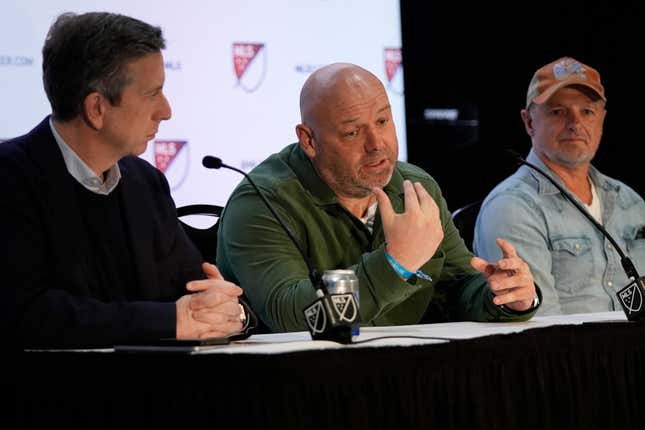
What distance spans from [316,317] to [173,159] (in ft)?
6.39

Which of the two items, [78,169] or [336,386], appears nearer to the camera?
[336,386]

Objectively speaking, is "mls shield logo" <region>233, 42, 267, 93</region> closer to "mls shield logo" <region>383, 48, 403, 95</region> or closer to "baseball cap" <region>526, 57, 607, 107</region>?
"mls shield logo" <region>383, 48, 403, 95</region>

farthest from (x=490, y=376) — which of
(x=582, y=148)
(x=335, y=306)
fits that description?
(x=582, y=148)

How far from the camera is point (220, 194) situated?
3.72 meters

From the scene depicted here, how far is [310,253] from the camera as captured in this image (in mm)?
2646

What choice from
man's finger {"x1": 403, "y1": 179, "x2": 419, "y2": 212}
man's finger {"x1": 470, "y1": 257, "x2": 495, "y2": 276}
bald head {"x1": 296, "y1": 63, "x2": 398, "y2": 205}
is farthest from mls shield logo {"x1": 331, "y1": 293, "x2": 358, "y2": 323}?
bald head {"x1": 296, "y1": 63, "x2": 398, "y2": 205}

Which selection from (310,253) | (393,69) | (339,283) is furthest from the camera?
(393,69)

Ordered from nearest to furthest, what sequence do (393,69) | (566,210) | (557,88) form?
(566,210) → (557,88) → (393,69)

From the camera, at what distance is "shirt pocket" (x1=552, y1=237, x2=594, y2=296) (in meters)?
3.24

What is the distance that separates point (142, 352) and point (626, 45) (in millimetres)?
4137

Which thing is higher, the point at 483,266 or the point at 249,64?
the point at 249,64

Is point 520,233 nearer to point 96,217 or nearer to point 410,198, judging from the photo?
point 410,198

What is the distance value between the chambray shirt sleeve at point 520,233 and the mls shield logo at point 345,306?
140 centimetres

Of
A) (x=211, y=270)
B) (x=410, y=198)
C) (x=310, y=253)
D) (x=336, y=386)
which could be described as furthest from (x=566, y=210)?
(x=336, y=386)
